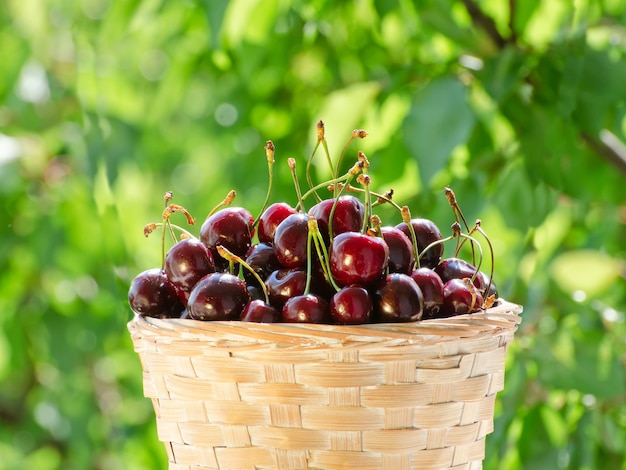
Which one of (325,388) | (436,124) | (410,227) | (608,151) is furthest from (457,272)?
(608,151)

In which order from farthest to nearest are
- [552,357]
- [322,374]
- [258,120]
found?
[258,120], [552,357], [322,374]

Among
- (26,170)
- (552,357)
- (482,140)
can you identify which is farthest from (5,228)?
(552,357)

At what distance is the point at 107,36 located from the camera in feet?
3.54

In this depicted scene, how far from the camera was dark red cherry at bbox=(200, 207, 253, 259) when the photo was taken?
2.17 feet

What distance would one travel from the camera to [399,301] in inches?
22.0

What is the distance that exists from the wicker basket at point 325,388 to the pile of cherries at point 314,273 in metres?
0.02

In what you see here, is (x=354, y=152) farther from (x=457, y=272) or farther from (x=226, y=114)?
(x=457, y=272)

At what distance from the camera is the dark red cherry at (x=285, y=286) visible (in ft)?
1.97

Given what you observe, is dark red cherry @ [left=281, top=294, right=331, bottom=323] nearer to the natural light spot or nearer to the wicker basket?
the wicker basket

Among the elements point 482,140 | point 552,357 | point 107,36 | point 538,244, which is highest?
point 107,36

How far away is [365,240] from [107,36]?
630 millimetres

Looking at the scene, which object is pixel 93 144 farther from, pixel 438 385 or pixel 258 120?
pixel 438 385

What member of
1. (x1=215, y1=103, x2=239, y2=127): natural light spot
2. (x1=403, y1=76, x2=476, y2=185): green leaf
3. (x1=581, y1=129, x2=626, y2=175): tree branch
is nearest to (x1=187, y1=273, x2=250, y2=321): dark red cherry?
(x1=403, y1=76, x2=476, y2=185): green leaf

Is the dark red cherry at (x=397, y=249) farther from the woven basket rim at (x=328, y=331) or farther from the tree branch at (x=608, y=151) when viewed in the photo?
the tree branch at (x=608, y=151)
